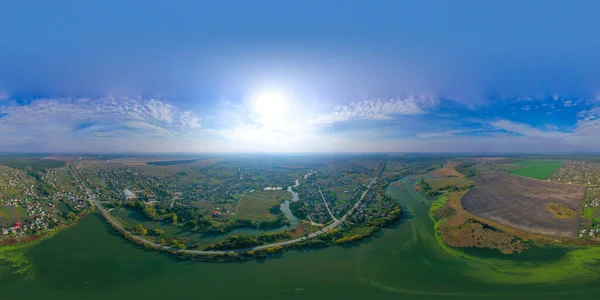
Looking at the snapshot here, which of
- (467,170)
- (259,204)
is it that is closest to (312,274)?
(259,204)

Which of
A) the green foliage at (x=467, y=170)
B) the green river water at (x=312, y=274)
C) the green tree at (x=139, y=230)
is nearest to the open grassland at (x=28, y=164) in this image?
the green river water at (x=312, y=274)

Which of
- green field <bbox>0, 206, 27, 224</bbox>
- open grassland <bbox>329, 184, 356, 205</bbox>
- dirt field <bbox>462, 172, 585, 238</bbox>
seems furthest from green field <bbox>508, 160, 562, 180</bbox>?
green field <bbox>0, 206, 27, 224</bbox>

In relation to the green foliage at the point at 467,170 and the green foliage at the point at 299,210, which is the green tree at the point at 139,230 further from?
the green foliage at the point at 467,170

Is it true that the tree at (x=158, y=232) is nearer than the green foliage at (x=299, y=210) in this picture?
Yes

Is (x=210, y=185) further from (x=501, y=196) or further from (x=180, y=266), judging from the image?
(x=501, y=196)

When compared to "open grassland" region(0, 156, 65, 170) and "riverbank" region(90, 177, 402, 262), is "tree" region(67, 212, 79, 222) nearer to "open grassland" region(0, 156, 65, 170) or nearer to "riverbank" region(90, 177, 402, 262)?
"riverbank" region(90, 177, 402, 262)

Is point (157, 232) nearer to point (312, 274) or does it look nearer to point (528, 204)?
point (312, 274)

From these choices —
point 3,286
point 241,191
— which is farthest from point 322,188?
point 3,286
